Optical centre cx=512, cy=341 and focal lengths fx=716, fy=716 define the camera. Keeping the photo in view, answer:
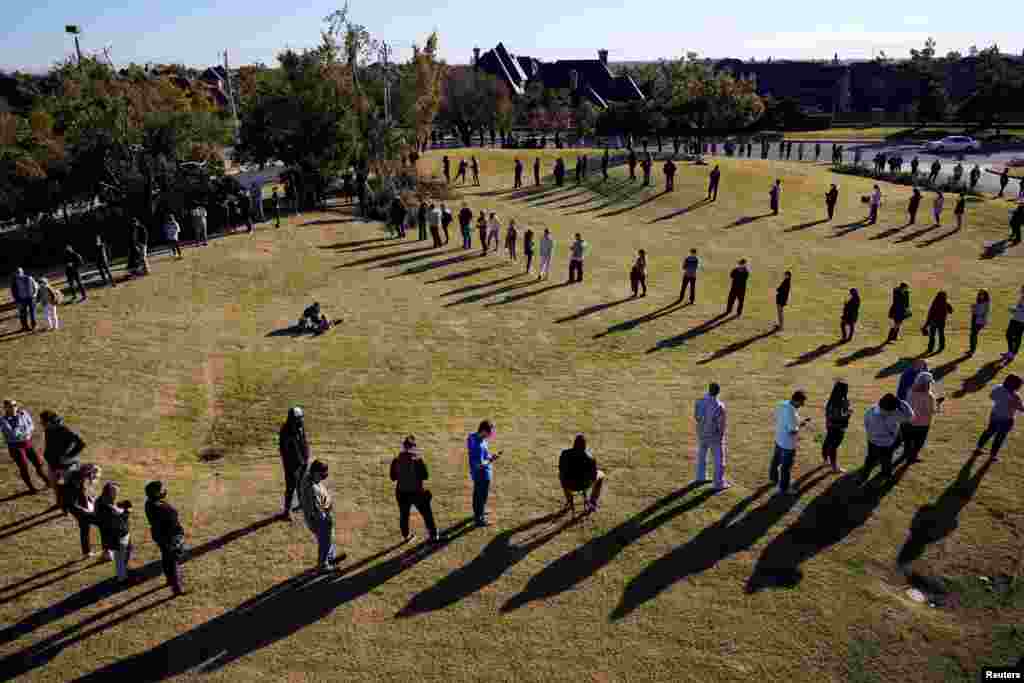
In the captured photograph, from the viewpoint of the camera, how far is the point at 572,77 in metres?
88.8

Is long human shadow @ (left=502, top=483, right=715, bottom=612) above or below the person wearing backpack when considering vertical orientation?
below

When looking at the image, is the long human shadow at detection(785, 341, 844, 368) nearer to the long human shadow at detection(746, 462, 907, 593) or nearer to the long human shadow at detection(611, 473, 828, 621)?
the long human shadow at detection(746, 462, 907, 593)

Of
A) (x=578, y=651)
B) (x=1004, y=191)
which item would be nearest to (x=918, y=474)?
(x=578, y=651)

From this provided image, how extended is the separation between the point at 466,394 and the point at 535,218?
16870 millimetres

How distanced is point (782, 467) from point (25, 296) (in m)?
16.3

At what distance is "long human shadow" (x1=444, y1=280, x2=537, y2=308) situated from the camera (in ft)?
62.8

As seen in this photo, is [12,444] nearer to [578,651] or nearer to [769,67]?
[578,651]

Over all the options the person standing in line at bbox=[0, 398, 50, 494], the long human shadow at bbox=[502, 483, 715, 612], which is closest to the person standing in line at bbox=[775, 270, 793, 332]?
the long human shadow at bbox=[502, 483, 715, 612]

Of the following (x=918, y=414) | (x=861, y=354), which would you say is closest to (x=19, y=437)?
(x=918, y=414)

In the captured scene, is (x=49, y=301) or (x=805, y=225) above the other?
(x=49, y=301)

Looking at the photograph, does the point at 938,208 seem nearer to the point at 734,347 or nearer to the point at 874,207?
the point at 874,207

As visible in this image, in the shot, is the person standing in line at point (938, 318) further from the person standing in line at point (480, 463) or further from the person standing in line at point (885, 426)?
the person standing in line at point (480, 463)

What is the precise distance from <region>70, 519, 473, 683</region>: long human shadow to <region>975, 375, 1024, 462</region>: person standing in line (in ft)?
25.5

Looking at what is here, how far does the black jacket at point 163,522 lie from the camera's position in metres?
7.59
